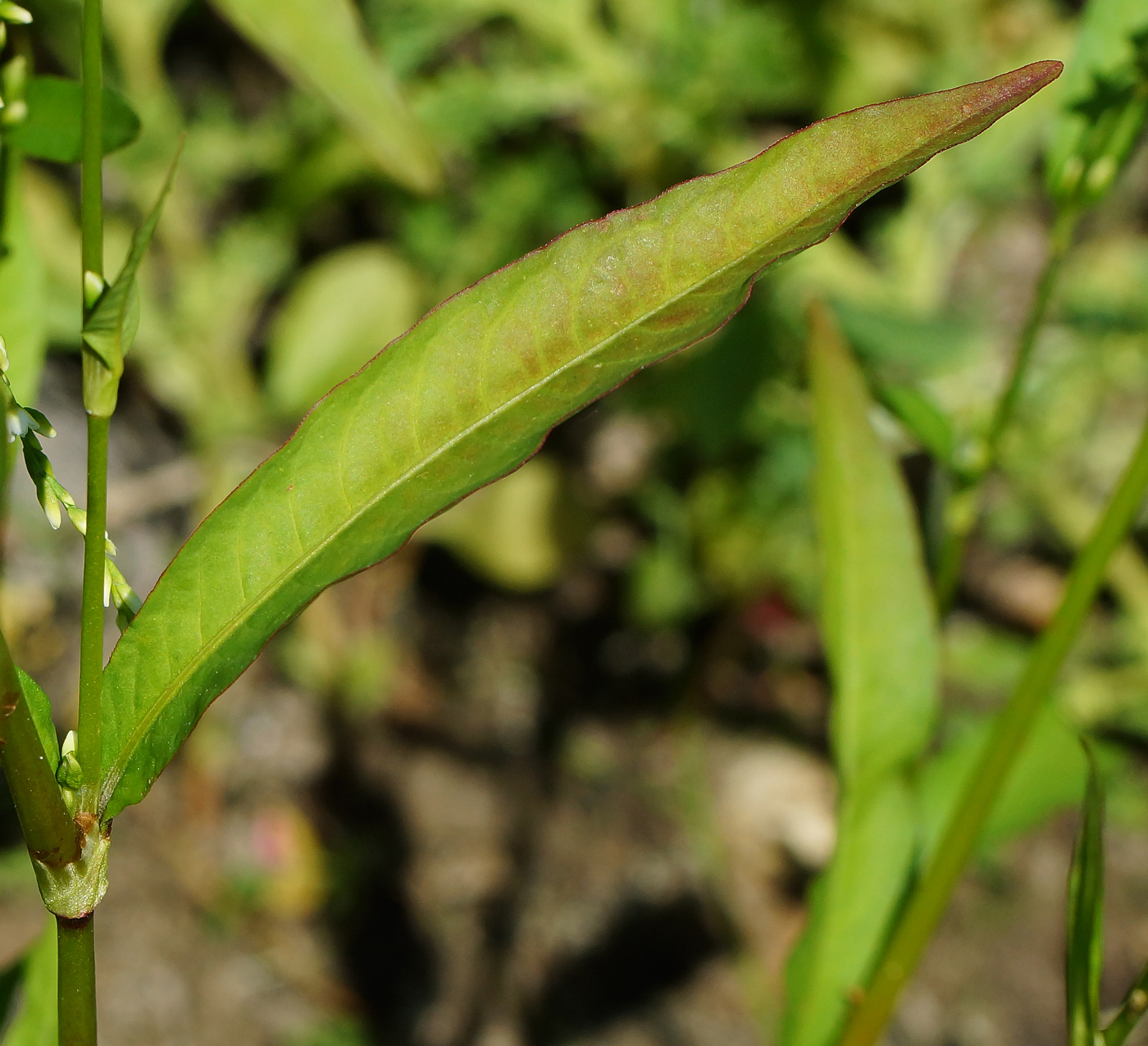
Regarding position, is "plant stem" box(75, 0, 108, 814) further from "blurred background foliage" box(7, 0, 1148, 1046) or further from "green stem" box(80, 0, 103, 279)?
"blurred background foliage" box(7, 0, 1148, 1046)

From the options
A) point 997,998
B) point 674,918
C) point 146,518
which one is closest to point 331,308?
point 146,518

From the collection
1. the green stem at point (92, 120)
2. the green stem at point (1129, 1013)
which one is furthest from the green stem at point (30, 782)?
the green stem at point (1129, 1013)

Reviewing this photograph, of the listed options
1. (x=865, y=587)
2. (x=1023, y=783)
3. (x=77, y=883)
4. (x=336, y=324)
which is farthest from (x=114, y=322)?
(x=336, y=324)

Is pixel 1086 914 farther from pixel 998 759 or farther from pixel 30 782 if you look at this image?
pixel 30 782

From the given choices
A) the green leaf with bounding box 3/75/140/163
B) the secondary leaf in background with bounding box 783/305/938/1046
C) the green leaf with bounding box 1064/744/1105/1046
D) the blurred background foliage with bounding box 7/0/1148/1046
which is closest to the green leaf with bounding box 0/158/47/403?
the green leaf with bounding box 3/75/140/163

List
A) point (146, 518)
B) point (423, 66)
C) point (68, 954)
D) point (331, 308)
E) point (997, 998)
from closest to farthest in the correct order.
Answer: point (68, 954) < point (997, 998) < point (331, 308) < point (146, 518) < point (423, 66)

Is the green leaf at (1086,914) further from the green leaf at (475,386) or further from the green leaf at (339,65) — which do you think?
the green leaf at (339,65)

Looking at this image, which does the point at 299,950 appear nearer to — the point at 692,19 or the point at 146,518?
the point at 146,518
